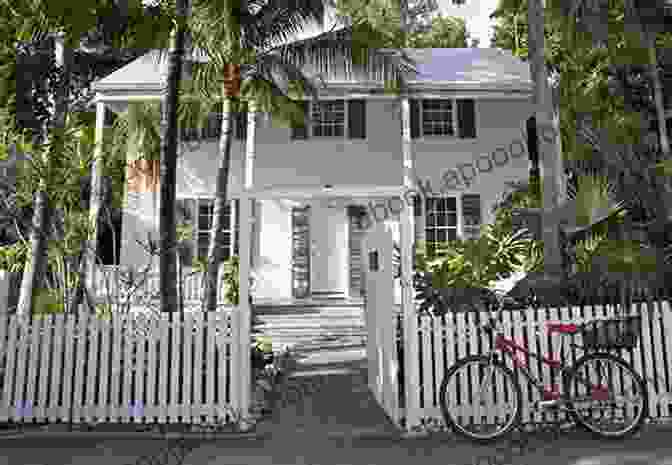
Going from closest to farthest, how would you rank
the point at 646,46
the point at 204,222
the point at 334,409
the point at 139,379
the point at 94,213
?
the point at 139,379, the point at 334,409, the point at 646,46, the point at 94,213, the point at 204,222

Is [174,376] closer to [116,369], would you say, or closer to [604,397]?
[116,369]

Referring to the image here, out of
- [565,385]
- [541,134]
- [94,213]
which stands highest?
[541,134]

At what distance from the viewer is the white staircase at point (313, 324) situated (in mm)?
11320

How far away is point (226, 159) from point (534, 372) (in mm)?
6755

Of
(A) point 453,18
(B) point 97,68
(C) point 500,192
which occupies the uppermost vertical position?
(A) point 453,18

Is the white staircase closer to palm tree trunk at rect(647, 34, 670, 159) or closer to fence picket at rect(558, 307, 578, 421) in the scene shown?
fence picket at rect(558, 307, 578, 421)

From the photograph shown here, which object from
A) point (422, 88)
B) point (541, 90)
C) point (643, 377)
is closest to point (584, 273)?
point (643, 377)

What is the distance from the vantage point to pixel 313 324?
39.5 ft

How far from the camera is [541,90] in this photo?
7402 millimetres

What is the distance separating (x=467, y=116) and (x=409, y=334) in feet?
32.5

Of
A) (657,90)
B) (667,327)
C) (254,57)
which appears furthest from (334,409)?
(657,90)

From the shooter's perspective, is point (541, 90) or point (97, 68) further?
point (97, 68)

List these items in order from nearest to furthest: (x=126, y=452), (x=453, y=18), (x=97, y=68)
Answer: (x=126, y=452)
(x=97, y=68)
(x=453, y=18)

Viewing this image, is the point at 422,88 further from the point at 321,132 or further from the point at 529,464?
the point at 529,464
